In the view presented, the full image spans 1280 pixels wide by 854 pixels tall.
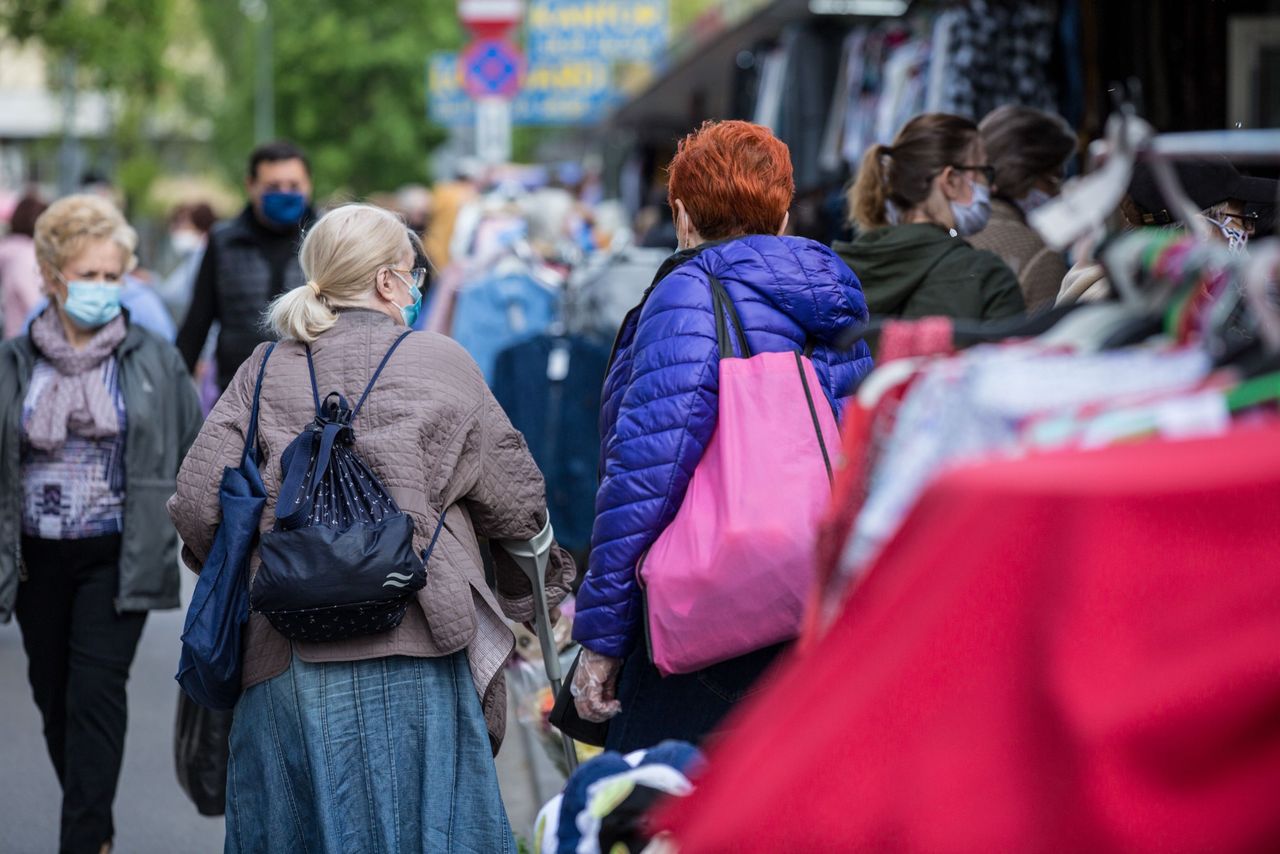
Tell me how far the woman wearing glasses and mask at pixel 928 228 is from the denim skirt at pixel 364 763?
76.2 inches

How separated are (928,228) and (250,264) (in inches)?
116

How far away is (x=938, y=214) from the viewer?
5.32 m

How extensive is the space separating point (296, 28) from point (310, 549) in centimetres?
4546

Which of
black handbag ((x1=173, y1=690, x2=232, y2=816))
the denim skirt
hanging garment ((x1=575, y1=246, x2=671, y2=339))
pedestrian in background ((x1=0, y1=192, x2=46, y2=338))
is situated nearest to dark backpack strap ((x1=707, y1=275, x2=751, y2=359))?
the denim skirt

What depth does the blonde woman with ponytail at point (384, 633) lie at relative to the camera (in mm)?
3771

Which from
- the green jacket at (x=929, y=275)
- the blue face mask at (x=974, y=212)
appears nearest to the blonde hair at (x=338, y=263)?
the green jacket at (x=929, y=275)

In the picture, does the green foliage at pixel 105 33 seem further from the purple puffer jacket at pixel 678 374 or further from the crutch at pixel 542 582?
the purple puffer jacket at pixel 678 374

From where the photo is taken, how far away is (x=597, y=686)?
369 cm

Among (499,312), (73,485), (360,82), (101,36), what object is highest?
(360,82)

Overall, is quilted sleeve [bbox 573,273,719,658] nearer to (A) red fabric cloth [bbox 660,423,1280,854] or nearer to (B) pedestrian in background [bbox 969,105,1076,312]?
(A) red fabric cloth [bbox 660,423,1280,854]

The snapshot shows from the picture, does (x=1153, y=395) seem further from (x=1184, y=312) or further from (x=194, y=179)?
(x=194, y=179)

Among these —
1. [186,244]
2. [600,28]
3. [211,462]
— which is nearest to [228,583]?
[211,462]

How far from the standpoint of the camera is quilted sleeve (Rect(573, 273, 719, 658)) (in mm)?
3492

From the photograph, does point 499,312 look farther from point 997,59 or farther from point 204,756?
point 204,756
